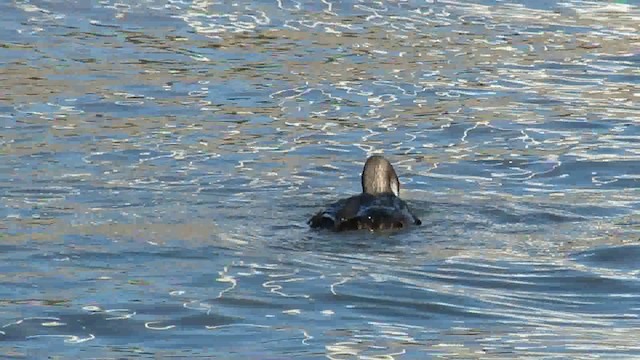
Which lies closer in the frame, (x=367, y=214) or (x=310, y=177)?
(x=367, y=214)

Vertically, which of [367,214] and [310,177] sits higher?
[367,214]

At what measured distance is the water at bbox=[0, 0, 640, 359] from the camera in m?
8.66

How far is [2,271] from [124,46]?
9893 millimetres

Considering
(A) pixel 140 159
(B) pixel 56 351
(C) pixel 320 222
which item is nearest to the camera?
(B) pixel 56 351

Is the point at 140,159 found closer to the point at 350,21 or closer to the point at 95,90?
the point at 95,90

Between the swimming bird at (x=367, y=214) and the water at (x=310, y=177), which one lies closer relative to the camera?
the water at (x=310, y=177)

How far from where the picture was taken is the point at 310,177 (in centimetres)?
1304

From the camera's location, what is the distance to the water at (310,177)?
341 inches

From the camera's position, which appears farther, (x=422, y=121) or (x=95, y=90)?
(x=95, y=90)

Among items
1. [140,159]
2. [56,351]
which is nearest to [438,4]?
[140,159]

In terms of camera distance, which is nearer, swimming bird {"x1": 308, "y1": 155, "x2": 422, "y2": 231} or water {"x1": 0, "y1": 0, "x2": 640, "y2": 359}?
water {"x1": 0, "y1": 0, "x2": 640, "y2": 359}

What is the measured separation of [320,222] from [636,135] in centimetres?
505

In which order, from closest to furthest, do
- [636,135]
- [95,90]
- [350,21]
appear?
[636,135], [95,90], [350,21]

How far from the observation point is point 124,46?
758 inches
